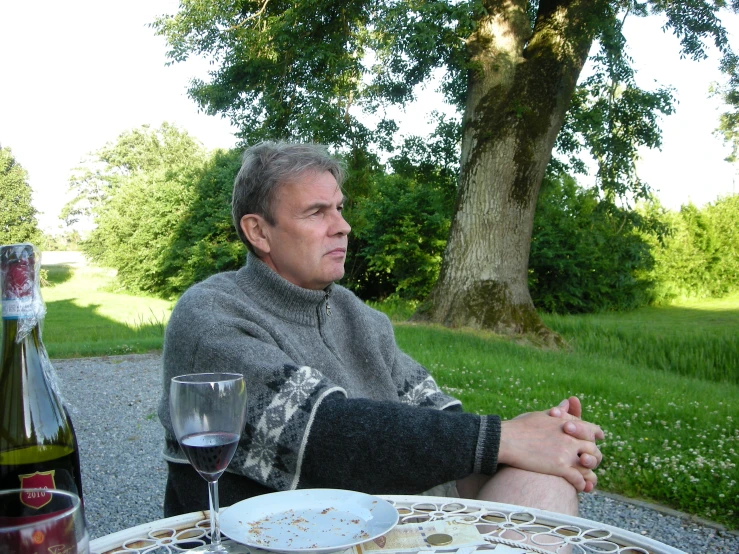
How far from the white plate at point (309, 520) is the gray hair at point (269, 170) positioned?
1.08 metres

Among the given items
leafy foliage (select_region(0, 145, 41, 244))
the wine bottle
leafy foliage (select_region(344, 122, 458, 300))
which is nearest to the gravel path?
the wine bottle

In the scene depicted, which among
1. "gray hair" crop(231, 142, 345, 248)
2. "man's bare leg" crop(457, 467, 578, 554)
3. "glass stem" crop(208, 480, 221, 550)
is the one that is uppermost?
"gray hair" crop(231, 142, 345, 248)

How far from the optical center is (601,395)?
5.32m

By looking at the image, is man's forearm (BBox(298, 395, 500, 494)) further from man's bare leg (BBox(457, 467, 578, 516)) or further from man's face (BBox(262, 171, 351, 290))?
man's face (BBox(262, 171, 351, 290))

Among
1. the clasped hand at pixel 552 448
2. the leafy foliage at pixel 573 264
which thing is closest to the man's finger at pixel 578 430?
the clasped hand at pixel 552 448

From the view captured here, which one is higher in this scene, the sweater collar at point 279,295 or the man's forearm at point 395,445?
the sweater collar at point 279,295

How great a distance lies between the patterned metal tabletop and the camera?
1241mm

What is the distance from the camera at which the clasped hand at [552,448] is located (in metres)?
1.66

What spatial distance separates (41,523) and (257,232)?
154 cm

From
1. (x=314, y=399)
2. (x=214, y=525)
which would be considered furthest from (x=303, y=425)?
(x=214, y=525)

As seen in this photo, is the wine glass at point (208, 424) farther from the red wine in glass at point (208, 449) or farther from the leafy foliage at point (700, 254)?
the leafy foliage at point (700, 254)

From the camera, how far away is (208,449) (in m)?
1.10

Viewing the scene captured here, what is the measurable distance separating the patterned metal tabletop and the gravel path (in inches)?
12.4

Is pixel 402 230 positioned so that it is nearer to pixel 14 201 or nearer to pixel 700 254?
pixel 700 254
